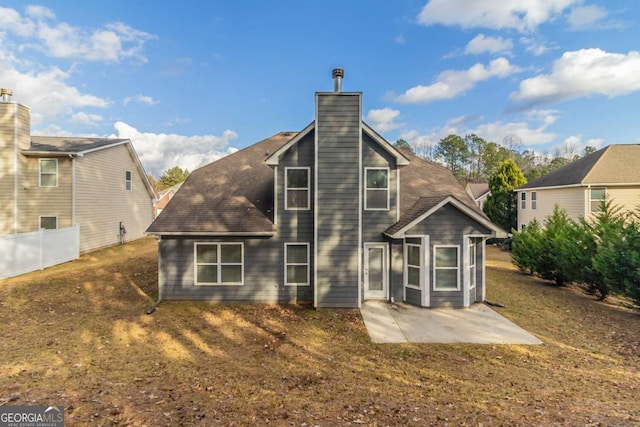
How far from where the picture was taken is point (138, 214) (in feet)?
76.6

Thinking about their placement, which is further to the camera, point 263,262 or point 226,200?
point 226,200

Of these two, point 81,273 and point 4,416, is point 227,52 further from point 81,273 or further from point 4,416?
point 4,416

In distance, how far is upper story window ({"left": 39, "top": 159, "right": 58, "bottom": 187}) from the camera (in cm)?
1653

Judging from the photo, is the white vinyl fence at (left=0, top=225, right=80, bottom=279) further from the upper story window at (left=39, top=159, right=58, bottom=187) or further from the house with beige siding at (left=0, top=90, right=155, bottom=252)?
the upper story window at (left=39, top=159, right=58, bottom=187)

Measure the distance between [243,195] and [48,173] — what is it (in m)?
13.1

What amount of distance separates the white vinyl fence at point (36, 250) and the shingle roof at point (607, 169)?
105 feet

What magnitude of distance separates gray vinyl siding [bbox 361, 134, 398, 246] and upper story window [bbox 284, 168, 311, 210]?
2.09 meters

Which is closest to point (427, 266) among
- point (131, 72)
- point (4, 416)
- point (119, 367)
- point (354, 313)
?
point (354, 313)

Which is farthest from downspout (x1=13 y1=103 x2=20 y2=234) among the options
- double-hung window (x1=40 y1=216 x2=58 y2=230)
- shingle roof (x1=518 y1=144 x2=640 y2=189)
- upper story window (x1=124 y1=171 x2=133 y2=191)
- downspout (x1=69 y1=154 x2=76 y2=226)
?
shingle roof (x1=518 y1=144 x2=640 y2=189)

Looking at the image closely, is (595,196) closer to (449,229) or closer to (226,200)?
(449,229)

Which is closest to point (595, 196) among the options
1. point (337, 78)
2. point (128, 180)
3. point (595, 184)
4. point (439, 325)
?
point (595, 184)

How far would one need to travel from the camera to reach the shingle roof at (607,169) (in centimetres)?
2028

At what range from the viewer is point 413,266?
34.5ft

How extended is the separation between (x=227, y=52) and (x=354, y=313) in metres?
17.8
